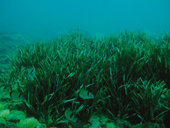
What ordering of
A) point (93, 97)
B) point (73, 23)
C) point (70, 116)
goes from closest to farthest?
point (93, 97) < point (70, 116) < point (73, 23)

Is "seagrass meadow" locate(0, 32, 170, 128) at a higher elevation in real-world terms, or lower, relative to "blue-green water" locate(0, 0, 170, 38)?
lower

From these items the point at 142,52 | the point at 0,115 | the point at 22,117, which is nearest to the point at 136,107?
the point at 142,52

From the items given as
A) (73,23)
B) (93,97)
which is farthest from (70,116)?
(73,23)

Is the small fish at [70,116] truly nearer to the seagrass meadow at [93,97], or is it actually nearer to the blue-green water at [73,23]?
the seagrass meadow at [93,97]

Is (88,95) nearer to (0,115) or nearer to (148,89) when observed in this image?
(148,89)

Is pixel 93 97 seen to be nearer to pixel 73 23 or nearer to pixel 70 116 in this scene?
pixel 70 116

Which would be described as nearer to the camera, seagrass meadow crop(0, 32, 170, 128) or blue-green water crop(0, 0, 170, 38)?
seagrass meadow crop(0, 32, 170, 128)

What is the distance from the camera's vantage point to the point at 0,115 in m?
2.51

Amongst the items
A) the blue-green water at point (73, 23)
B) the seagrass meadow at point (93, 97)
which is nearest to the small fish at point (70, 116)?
the seagrass meadow at point (93, 97)

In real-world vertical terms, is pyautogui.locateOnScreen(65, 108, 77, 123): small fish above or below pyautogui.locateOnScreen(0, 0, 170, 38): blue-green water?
below

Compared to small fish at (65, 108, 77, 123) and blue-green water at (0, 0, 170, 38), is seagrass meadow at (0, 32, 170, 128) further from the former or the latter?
blue-green water at (0, 0, 170, 38)

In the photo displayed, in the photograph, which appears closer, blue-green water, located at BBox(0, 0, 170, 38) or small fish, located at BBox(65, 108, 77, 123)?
small fish, located at BBox(65, 108, 77, 123)

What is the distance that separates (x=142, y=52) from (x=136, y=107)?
135cm

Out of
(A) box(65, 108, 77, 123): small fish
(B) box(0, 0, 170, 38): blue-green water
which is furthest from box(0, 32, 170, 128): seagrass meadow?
(B) box(0, 0, 170, 38): blue-green water
